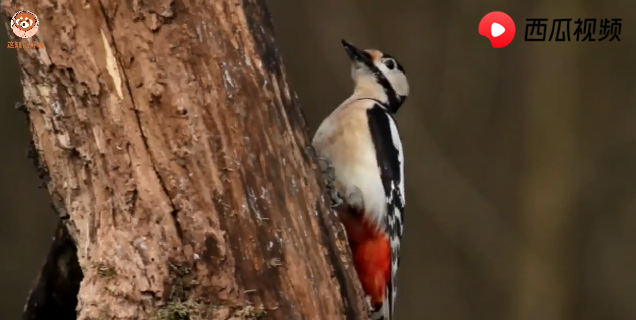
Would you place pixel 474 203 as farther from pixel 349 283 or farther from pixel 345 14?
pixel 349 283

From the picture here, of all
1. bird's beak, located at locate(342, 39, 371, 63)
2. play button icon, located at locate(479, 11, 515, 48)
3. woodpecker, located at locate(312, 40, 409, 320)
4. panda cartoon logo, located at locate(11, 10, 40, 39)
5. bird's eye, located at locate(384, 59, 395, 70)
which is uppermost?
play button icon, located at locate(479, 11, 515, 48)

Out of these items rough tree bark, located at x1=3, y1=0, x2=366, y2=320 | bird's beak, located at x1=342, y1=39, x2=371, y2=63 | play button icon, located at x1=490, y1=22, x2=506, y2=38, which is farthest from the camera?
play button icon, located at x1=490, y1=22, x2=506, y2=38

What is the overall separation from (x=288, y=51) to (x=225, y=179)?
8.25 ft

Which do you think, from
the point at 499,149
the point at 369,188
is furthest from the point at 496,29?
the point at 369,188

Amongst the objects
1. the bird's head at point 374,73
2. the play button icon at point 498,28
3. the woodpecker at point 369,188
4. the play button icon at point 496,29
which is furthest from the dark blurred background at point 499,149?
the woodpecker at point 369,188

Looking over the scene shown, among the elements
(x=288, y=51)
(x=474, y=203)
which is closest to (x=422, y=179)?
(x=474, y=203)

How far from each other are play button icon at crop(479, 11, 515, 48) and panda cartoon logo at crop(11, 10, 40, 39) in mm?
2997

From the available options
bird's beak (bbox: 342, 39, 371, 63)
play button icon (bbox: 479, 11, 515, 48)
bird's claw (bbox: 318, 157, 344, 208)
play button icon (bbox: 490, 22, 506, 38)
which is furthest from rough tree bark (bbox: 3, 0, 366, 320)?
play button icon (bbox: 490, 22, 506, 38)

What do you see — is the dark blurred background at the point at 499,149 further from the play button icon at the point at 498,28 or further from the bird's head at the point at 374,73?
the bird's head at the point at 374,73

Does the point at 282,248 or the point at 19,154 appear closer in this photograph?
the point at 282,248

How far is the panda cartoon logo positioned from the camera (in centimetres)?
138

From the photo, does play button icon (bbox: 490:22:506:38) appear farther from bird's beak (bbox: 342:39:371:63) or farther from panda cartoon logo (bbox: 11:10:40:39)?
panda cartoon logo (bbox: 11:10:40:39)

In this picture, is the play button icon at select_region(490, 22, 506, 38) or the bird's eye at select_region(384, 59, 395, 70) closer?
the bird's eye at select_region(384, 59, 395, 70)

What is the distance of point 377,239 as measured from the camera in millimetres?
1952
